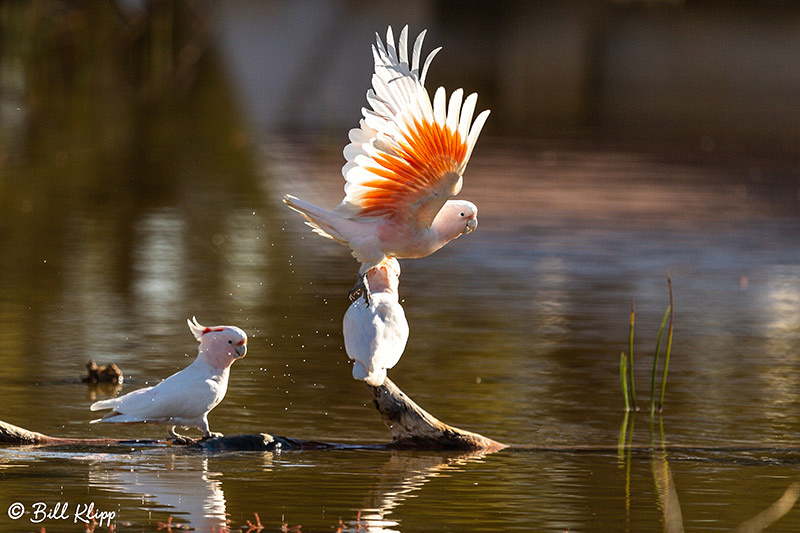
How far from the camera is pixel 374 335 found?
30.0 feet

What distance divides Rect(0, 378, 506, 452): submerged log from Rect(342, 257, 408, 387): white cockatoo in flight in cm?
21

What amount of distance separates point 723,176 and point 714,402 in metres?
14.5

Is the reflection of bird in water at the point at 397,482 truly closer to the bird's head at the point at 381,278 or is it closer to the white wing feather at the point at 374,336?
the white wing feather at the point at 374,336

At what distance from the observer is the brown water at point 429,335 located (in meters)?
8.45

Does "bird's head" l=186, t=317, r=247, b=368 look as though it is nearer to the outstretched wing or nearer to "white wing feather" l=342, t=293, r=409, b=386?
"white wing feather" l=342, t=293, r=409, b=386

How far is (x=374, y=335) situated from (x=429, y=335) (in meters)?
4.04

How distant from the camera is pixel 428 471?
29.8ft

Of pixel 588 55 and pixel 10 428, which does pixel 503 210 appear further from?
pixel 588 55

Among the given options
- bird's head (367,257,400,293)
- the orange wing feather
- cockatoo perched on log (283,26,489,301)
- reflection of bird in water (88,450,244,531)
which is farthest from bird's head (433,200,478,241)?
reflection of bird in water (88,450,244,531)

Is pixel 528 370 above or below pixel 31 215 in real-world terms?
below

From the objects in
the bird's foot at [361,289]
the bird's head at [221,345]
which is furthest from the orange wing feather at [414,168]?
the bird's head at [221,345]

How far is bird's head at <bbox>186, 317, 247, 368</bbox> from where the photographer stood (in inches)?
374

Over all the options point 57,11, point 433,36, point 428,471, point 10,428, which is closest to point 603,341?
point 428,471

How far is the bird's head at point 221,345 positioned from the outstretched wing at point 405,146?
2.89 feet
